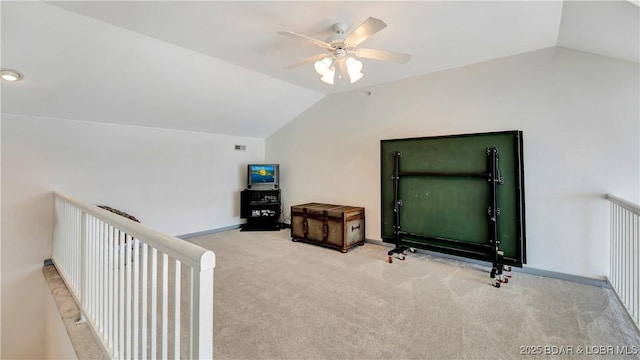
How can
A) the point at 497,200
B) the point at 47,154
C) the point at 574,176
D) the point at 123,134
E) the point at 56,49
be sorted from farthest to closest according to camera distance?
the point at 123,134
the point at 47,154
the point at 497,200
the point at 574,176
the point at 56,49

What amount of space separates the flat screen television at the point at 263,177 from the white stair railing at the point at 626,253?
4.57m

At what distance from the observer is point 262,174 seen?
17.3 feet

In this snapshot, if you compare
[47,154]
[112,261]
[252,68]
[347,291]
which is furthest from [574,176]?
[47,154]

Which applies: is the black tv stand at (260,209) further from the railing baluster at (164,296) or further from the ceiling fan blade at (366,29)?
the railing baluster at (164,296)

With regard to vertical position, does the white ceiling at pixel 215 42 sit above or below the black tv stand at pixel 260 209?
above

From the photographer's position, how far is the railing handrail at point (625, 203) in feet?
6.33

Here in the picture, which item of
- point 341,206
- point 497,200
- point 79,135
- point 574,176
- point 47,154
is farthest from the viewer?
point 341,206

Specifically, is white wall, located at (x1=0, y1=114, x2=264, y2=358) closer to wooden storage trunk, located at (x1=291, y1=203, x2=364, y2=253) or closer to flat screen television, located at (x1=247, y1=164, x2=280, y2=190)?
flat screen television, located at (x1=247, y1=164, x2=280, y2=190)

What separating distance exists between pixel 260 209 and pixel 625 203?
4.77 meters

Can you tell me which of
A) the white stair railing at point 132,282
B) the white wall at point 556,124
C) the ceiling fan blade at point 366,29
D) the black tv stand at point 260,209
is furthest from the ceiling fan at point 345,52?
the black tv stand at point 260,209

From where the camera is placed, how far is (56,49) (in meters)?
2.45

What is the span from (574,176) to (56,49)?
205 inches

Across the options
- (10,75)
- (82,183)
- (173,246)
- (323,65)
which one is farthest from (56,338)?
(323,65)

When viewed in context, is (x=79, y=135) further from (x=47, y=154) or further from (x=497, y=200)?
(x=497, y=200)
